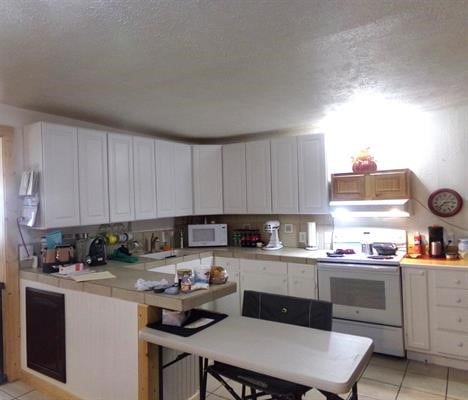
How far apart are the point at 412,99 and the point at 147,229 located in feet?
10.3

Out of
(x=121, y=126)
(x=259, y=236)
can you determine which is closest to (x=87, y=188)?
(x=121, y=126)

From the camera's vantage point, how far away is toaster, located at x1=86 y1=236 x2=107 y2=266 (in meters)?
3.12

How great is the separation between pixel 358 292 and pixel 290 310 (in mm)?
1493

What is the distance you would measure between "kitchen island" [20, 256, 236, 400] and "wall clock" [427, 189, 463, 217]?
96.9 inches

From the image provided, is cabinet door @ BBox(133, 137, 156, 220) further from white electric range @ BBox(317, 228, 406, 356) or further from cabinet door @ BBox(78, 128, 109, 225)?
white electric range @ BBox(317, 228, 406, 356)

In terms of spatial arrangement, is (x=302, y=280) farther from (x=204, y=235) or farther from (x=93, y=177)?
(x=93, y=177)

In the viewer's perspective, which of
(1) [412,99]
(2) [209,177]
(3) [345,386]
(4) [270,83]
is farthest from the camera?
(2) [209,177]

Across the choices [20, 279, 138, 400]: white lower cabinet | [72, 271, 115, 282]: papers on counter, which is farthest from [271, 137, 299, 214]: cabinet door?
[20, 279, 138, 400]: white lower cabinet

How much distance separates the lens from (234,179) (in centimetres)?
441

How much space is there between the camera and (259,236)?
446cm

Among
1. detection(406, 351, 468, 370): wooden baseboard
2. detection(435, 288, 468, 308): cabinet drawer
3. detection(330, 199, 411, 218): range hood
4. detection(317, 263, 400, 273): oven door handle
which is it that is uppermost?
detection(330, 199, 411, 218): range hood

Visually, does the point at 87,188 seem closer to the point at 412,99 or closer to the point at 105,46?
the point at 105,46

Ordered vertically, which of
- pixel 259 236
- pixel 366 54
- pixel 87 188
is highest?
pixel 366 54

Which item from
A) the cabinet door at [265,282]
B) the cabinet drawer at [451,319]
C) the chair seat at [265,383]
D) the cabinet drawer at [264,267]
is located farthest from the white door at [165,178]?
the cabinet drawer at [451,319]
